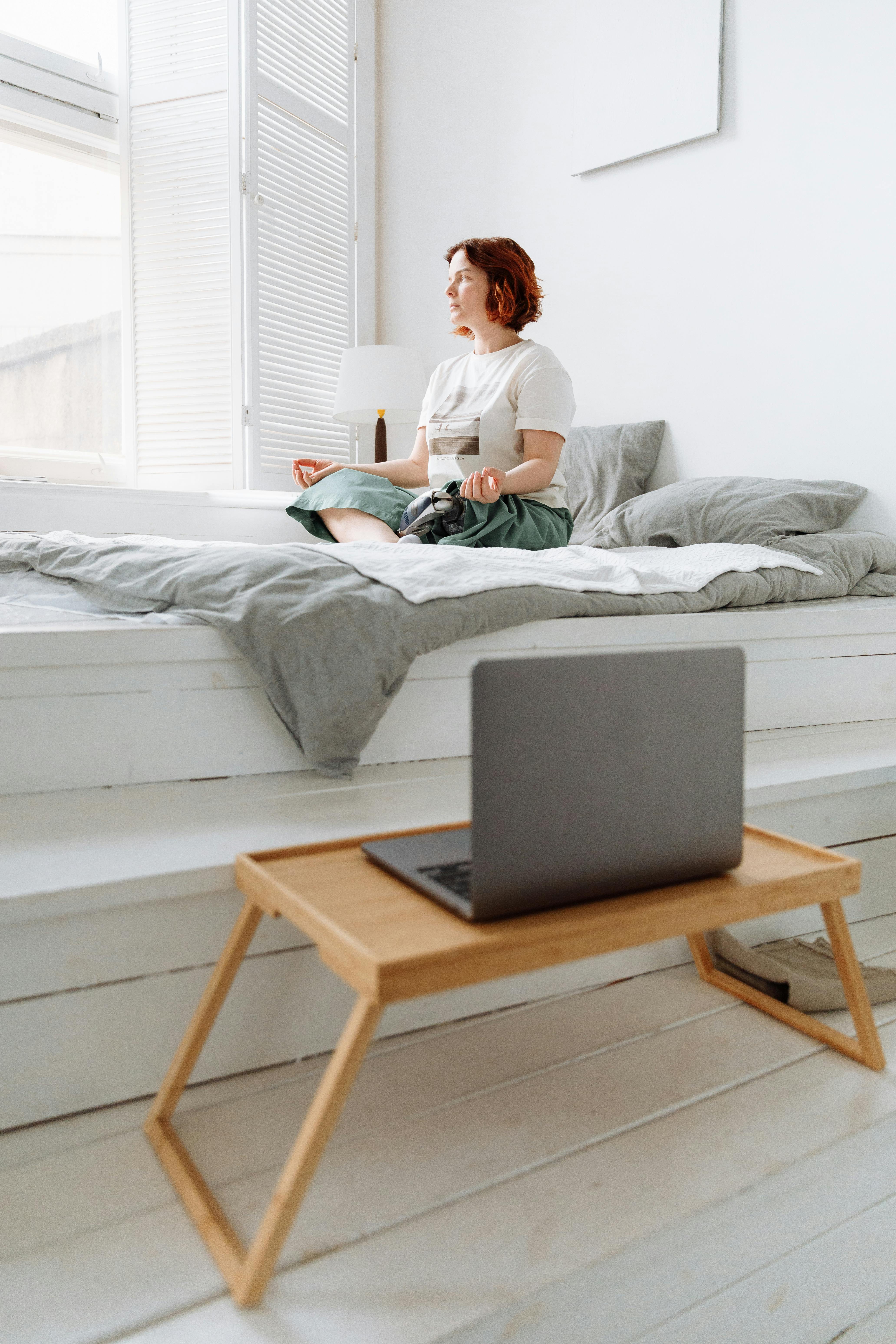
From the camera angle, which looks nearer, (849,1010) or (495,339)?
(849,1010)

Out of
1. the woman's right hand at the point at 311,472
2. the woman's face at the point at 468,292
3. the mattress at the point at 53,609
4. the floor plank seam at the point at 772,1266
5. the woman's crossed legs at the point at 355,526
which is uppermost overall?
the woman's face at the point at 468,292

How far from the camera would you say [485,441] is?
1.96m

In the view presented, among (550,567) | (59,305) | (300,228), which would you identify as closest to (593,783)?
(550,567)

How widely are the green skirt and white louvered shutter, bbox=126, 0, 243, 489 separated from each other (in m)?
1.13

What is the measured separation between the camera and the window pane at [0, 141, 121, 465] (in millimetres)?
2906

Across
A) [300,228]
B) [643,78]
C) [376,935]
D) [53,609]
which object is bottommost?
[376,935]

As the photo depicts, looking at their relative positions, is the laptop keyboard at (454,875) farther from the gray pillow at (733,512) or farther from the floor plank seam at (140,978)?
the gray pillow at (733,512)

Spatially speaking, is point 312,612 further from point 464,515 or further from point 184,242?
point 184,242

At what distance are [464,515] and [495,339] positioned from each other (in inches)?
20.4

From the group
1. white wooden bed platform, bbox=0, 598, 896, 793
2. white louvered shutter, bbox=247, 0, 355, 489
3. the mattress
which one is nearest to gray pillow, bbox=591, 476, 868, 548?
white wooden bed platform, bbox=0, 598, 896, 793

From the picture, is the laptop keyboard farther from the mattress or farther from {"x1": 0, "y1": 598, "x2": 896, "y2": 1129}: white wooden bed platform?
the mattress

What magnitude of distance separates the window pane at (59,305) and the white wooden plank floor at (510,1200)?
2597 millimetres

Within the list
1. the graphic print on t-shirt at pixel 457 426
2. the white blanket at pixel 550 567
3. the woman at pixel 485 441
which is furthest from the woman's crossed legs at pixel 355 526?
the graphic print on t-shirt at pixel 457 426

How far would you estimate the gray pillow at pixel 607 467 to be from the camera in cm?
252
